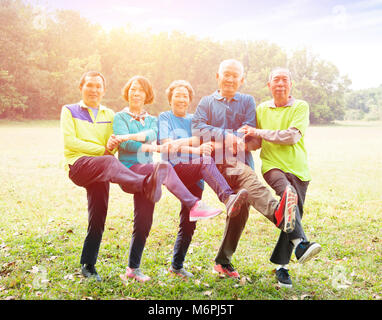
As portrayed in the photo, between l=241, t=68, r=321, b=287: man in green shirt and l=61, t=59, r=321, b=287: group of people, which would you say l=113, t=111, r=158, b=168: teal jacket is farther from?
l=241, t=68, r=321, b=287: man in green shirt

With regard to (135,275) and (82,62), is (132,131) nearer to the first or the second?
(135,275)

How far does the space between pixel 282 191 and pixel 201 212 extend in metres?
0.93

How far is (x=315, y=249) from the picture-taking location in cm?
369

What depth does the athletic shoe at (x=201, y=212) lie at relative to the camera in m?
3.61

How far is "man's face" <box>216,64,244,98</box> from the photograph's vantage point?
4188 millimetres

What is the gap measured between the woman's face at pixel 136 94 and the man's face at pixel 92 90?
1.21ft

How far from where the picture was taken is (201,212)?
11.9ft

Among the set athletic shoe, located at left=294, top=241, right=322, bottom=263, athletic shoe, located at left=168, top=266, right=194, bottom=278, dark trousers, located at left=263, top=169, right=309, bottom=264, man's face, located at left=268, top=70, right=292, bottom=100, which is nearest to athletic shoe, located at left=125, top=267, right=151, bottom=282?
athletic shoe, located at left=168, top=266, right=194, bottom=278

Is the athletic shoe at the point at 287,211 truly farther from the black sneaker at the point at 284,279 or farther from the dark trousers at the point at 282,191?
the black sneaker at the point at 284,279

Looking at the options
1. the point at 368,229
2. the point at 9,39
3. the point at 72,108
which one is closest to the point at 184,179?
the point at 72,108

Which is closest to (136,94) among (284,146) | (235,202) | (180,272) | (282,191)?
(235,202)

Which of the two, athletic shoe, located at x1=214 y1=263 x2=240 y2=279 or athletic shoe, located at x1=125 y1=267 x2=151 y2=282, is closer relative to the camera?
athletic shoe, located at x1=125 y1=267 x2=151 y2=282

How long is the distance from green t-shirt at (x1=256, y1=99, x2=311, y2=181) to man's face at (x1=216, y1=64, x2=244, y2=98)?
46cm

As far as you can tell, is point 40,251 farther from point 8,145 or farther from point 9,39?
point 9,39
